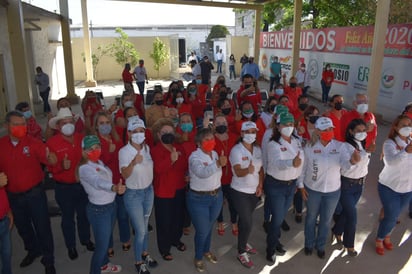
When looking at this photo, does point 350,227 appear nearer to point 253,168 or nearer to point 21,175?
point 253,168

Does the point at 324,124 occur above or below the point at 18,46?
below

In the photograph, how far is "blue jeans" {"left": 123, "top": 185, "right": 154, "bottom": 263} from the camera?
3.67 metres

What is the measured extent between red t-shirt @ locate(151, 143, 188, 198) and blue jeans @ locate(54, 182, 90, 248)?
36.5 inches

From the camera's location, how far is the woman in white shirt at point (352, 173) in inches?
155

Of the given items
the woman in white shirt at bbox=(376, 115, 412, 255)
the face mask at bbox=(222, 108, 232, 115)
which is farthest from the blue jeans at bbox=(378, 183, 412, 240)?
the face mask at bbox=(222, 108, 232, 115)

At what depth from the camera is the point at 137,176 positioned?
3.62m

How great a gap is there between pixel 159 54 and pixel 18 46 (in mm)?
16752

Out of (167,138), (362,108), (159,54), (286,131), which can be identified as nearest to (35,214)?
(167,138)

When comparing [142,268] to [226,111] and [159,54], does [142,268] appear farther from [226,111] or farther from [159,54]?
[159,54]

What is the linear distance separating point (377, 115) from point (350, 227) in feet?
25.5

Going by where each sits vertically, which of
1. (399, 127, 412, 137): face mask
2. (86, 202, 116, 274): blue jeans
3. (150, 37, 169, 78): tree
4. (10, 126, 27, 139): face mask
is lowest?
(86, 202, 116, 274): blue jeans

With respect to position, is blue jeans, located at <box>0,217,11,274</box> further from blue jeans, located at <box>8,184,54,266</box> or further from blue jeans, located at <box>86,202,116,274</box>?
blue jeans, located at <box>86,202,116,274</box>

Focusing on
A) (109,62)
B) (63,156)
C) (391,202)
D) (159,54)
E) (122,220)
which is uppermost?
(159,54)

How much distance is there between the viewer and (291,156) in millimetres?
3953
